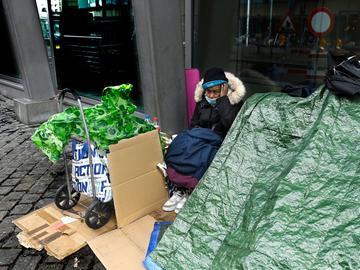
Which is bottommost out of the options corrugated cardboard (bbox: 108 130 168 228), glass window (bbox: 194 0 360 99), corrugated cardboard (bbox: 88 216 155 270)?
corrugated cardboard (bbox: 88 216 155 270)

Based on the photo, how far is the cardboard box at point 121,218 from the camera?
2601 millimetres

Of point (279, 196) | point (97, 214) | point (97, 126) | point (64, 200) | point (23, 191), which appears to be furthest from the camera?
point (23, 191)

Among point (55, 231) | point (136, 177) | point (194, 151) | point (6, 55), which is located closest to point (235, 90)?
point (194, 151)

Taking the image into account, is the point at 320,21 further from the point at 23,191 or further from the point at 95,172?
the point at 23,191

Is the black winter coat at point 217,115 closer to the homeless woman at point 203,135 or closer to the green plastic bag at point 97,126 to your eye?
the homeless woman at point 203,135

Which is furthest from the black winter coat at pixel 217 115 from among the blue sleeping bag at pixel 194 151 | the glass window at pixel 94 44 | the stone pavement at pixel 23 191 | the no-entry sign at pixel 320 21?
the stone pavement at pixel 23 191

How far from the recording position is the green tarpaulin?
74.9 inches

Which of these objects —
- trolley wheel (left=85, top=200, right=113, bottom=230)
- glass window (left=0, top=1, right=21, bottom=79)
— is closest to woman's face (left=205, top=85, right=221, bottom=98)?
trolley wheel (left=85, top=200, right=113, bottom=230)

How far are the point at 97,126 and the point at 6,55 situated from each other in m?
6.71

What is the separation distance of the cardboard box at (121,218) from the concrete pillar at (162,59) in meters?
0.89

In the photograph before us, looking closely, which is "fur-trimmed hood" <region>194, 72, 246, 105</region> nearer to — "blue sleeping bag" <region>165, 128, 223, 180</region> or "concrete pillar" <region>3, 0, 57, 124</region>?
"blue sleeping bag" <region>165, 128, 223, 180</region>

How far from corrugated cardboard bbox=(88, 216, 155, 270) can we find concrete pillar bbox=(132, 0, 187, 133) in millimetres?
1424

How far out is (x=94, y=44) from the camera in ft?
18.8

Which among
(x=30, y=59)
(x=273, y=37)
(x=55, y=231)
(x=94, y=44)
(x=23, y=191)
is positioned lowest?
(x=23, y=191)
